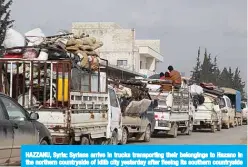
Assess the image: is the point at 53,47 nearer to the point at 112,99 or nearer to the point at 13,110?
the point at 112,99

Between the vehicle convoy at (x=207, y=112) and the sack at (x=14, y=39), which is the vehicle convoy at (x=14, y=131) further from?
the vehicle convoy at (x=207, y=112)

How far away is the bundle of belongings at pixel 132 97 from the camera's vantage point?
58.0 feet

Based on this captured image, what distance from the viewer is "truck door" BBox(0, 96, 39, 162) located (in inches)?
351

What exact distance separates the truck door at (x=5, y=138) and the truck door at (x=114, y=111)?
6.13m

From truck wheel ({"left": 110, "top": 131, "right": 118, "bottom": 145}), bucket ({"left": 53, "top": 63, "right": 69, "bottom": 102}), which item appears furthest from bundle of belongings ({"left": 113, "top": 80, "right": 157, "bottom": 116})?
bucket ({"left": 53, "top": 63, "right": 69, "bottom": 102})

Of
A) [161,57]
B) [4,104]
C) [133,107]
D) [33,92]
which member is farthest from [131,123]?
[161,57]

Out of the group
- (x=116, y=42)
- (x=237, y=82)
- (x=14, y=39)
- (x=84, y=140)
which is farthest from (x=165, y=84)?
(x=237, y=82)

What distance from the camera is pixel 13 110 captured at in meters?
9.33

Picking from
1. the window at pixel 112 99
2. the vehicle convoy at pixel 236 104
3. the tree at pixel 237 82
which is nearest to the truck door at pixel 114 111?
the window at pixel 112 99

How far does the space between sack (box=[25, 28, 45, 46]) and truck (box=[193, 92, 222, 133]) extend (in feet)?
53.0

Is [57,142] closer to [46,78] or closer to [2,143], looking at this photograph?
[46,78]

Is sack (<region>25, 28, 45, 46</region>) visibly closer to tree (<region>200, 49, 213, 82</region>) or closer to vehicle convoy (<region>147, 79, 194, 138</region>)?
vehicle convoy (<region>147, 79, 194, 138</region>)

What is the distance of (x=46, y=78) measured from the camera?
12.0 metres

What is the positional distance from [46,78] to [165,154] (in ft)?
22.3
